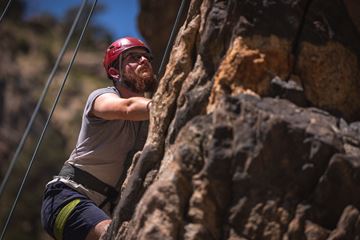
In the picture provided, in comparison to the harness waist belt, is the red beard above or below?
above

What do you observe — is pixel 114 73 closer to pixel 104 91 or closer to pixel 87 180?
pixel 104 91

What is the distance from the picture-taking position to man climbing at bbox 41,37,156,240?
5.22 meters

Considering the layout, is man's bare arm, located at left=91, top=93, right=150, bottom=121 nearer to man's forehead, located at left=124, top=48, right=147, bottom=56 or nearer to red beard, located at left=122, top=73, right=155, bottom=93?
red beard, located at left=122, top=73, right=155, bottom=93

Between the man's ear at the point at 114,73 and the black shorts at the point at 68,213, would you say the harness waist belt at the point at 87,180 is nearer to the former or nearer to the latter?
the black shorts at the point at 68,213

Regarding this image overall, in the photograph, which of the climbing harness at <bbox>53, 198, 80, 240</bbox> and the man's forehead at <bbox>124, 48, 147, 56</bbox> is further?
the man's forehead at <bbox>124, 48, 147, 56</bbox>

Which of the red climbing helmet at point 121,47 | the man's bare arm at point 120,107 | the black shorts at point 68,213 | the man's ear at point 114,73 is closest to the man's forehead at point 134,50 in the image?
the red climbing helmet at point 121,47

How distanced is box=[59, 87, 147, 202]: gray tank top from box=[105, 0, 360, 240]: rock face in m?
1.05

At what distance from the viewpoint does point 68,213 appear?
17.1 feet

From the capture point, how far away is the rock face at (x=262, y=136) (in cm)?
365

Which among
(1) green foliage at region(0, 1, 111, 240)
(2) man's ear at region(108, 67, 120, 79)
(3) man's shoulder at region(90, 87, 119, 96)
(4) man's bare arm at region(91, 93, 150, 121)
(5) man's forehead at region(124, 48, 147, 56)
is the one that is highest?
(5) man's forehead at region(124, 48, 147, 56)

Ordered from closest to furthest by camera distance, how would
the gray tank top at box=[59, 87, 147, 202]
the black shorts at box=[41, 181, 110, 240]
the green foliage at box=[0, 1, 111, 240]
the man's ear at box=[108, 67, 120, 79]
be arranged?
the black shorts at box=[41, 181, 110, 240]
the gray tank top at box=[59, 87, 147, 202]
the man's ear at box=[108, 67, 120, 79]
the green foliage at box=[0, 1, 111, 240]

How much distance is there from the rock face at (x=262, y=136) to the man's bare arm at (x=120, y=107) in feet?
1.88

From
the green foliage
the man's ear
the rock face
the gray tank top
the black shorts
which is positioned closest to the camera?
the rock face

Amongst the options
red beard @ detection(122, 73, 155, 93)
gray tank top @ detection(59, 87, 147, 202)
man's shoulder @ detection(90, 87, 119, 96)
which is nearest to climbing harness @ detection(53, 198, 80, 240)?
gray tank top @ detection(59, 87, 147, 202)
